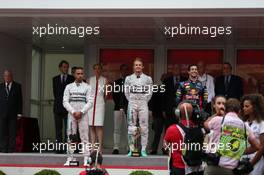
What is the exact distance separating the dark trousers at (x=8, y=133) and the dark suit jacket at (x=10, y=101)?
115 mm

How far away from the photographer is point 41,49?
1917 centimetres

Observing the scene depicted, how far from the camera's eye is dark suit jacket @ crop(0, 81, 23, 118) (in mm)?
14312

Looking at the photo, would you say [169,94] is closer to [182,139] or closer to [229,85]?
[229,85]

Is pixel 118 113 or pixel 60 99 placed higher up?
pixel 60 99

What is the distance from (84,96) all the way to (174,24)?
117 inches

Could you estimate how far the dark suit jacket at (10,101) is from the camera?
47.0ft

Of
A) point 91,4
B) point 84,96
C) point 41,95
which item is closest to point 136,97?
point 84,96

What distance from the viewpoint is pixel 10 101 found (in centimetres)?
1434

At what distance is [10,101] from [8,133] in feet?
2.49

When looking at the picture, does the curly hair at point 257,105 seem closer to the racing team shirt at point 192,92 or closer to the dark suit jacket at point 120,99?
the racing team shirt at point 192,92

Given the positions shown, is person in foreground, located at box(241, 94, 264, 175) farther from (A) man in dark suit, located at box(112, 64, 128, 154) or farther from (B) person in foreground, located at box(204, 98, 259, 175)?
(A) man in dark suit, located at box(112, 64, 128, 154)

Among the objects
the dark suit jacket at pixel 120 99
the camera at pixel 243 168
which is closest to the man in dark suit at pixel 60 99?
the dark suit jacket at pixel 120 99

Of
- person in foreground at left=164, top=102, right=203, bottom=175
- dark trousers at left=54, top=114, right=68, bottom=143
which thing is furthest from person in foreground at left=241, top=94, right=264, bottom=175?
→ dark trousers at left=54, top=114, right=68, bottom=143

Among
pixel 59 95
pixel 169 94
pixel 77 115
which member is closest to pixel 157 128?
pixel 169 94
